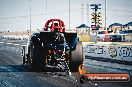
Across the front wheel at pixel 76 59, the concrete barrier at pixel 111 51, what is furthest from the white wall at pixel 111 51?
the front wheel at pixel 76 59

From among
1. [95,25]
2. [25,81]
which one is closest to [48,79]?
[25,81]

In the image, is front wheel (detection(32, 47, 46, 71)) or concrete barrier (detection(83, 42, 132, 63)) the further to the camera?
concrete barrier (detection(83, 42, 132, 63))

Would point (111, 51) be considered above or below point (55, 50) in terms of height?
below

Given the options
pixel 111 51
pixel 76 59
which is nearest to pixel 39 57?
pixel 76 59

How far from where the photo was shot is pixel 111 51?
55.4ft

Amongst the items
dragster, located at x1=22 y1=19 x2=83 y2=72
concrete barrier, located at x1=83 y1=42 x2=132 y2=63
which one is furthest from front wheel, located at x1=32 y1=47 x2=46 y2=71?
concrete barrier, located at x1=83 y1=42 x2=132 y2=63

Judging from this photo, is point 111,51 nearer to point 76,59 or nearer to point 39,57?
point 76,59

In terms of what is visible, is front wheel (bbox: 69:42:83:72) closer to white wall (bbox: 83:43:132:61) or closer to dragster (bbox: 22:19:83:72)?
dragster (bbox: 22:19:83:72)

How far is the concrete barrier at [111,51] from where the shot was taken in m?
15.4

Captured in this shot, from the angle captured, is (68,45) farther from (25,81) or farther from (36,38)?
(25,81)

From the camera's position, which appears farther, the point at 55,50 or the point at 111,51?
the point at 111,51

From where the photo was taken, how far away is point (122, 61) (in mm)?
15773

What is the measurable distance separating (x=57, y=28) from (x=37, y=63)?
1937 millimetres

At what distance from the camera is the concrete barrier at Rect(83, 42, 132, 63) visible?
15.4 metres
